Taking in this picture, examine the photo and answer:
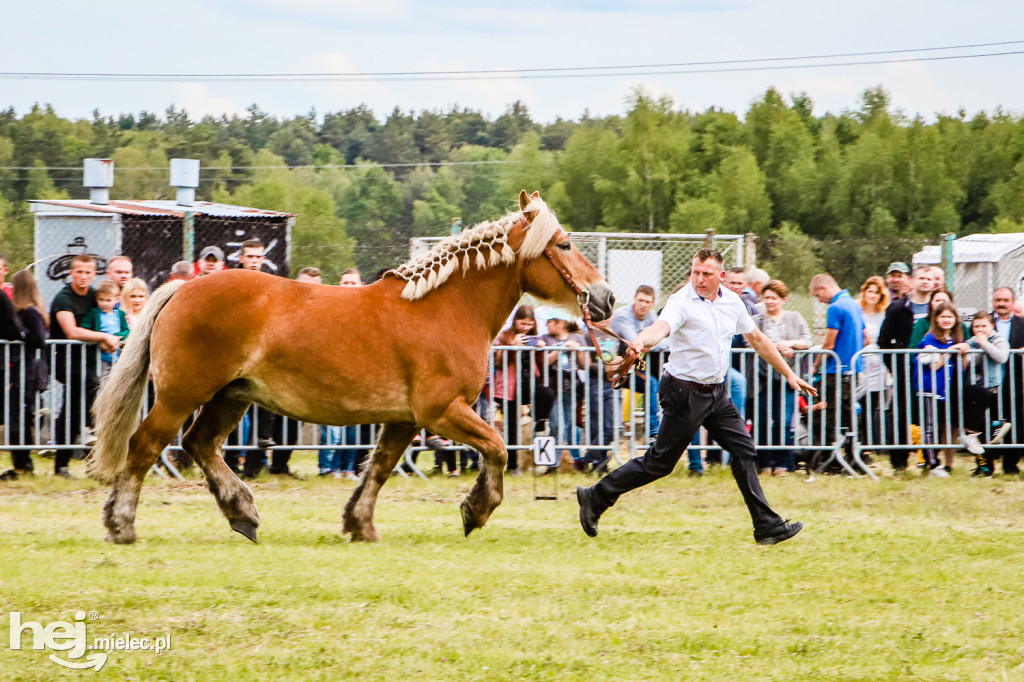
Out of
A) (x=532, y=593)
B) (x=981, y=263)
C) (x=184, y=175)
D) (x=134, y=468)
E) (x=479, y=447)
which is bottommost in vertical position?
(x=532, y=593)

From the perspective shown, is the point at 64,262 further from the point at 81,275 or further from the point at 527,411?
the point at 527,411

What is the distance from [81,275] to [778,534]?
21.8 ft

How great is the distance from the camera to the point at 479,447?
7316mm

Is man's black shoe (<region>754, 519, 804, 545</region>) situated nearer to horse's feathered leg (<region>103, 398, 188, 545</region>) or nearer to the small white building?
horse's feathered leg (<region>103, 398, 188, 545</region>)

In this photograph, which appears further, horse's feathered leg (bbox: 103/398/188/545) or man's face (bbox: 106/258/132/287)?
man's face (bbox: 106/258/132/287)

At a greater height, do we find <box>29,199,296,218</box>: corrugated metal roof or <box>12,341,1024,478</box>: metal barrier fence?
<box>29,199,296,218</box>: corrugated metal roof

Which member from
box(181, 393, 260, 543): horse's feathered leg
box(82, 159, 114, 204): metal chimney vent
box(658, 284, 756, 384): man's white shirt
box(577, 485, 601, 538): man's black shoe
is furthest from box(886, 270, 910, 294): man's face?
box(82, 159, 114, 204): metal chimney vent

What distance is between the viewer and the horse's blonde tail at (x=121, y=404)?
722cm

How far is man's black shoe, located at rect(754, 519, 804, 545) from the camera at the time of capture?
7.34 meters

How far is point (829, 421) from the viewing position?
1146 centimetres

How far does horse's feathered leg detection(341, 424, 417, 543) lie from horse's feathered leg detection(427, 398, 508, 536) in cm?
40

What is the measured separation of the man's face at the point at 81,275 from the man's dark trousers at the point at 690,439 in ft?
18.2

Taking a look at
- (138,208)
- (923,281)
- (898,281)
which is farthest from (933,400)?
(138,208)

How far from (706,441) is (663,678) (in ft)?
22.4
